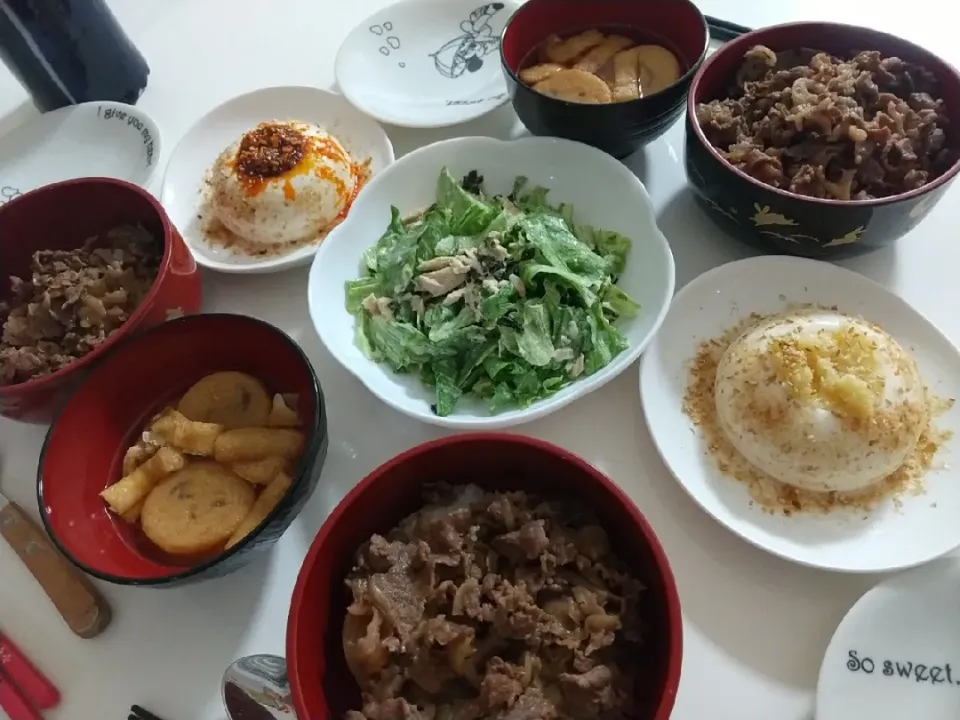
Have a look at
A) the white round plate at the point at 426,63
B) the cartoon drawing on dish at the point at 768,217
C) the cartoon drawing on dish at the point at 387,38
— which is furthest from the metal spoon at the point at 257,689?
the cartoon drawing on dish at the point at 387,38

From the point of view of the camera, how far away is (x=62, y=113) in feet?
5.76

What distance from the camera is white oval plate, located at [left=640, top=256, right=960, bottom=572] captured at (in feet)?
3.45

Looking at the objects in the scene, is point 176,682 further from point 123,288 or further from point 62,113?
point 62,113

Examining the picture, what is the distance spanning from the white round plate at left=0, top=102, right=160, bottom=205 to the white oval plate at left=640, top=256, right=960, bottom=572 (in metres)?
1.22

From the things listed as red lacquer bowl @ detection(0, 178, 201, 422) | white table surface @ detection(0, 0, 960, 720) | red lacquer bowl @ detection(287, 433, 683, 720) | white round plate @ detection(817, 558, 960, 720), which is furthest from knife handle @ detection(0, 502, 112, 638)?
white round plate @ detection(817, 558, 960, 720)

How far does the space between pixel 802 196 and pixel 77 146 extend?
1564 millimetres

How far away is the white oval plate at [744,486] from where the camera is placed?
1.05 metres

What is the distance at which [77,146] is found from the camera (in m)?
1.73

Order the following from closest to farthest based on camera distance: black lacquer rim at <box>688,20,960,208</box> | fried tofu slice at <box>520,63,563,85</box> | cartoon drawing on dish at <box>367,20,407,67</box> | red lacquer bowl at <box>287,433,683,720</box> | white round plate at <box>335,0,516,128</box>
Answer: red lacquer bowl at <box>287,433,683,720</box>
black lacquer rim at <box>688,20,960,208</box>
fried tofu slice at <box>520,63,563,85</box>
white round plate at <box>335,0,516,128</box>
cartoon drawing on dish at <box>367,20,407,67</box>

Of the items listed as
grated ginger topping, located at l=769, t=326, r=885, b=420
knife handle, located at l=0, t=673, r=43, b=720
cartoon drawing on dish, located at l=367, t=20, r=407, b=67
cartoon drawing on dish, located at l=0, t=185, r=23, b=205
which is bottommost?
grated ginger topping, located at l=769, t=326, r=885, b=420

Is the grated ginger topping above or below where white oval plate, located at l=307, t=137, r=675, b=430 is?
below

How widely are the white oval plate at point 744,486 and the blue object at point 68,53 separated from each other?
1428 millimetres

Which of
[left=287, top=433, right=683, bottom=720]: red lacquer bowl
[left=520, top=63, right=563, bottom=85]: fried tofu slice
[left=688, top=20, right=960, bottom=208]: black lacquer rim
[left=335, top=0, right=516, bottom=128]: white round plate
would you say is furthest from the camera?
[left=335, top=0, right=516, bottom=128]: white round plate

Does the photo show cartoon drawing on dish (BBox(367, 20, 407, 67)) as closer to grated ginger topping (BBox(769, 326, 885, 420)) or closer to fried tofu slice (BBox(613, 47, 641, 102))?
fried tofu slice (BBox(613, 47, 641, 102))
